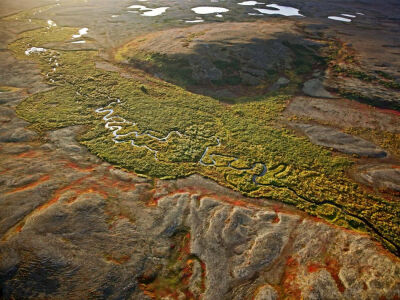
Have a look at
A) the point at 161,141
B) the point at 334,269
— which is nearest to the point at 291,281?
the point at 334,269

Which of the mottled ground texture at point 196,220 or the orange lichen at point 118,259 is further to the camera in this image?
the orange lichen at point 118,259

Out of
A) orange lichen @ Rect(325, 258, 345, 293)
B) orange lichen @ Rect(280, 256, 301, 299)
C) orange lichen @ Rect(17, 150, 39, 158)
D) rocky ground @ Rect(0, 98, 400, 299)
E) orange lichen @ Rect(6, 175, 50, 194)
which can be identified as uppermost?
orange lichen @ Rect(17, 150, 39, 158)

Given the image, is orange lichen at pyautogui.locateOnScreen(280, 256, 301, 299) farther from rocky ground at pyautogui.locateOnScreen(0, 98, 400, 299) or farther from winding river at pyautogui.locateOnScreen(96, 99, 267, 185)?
winding river at pyautogui.locateOnScreen(96, 99, 267, 185)

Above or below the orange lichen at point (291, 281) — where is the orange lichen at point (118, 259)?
above

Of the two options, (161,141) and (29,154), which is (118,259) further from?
(29,154)

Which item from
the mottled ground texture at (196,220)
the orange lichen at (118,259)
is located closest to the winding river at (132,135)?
the mottled ground texture at (196,220)

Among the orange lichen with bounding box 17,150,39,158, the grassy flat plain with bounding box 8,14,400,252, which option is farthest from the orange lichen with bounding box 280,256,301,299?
the orange lichen with bounding box 17,150,39,158

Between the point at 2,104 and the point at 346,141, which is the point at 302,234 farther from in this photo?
the point at 2,104

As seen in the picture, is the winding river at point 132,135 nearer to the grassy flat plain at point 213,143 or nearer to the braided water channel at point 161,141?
the braided water channel at point 161,141

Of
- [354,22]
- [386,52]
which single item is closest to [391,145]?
[386,52]
